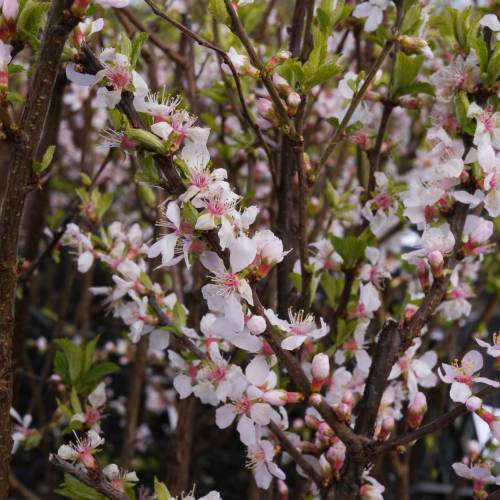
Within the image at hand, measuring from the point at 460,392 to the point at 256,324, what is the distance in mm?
386

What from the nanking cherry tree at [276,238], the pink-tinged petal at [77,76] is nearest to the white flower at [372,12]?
the nanking cherry tree at [276,238]

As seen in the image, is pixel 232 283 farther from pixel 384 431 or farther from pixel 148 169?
pixel 384 431

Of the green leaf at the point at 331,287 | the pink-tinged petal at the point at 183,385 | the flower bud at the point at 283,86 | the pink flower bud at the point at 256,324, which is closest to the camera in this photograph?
the pink flower bud at the point at 256,324

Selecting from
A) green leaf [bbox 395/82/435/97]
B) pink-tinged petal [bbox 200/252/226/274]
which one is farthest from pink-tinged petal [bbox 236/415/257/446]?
green leaf [bbox 395/82/435/97]

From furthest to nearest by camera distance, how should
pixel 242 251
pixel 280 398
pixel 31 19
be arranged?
pixel 280 398 < pixel 31 19 < pixel 242 251

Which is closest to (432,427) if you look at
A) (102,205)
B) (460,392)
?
(460,392)

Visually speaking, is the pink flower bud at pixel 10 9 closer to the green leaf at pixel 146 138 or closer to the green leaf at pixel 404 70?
the green leaf at pixel 146 138

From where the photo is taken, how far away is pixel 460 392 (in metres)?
1.21

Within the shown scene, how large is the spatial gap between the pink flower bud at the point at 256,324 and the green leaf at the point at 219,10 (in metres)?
0.60

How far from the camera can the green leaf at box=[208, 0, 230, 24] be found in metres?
1.32

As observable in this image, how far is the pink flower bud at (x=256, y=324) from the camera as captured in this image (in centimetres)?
113

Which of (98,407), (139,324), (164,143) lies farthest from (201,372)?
(164,143)

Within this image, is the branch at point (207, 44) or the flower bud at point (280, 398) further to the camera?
the flower bud at point (280, 398)

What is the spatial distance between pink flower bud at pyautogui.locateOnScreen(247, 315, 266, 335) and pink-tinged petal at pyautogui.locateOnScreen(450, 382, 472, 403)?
0.35 metres
